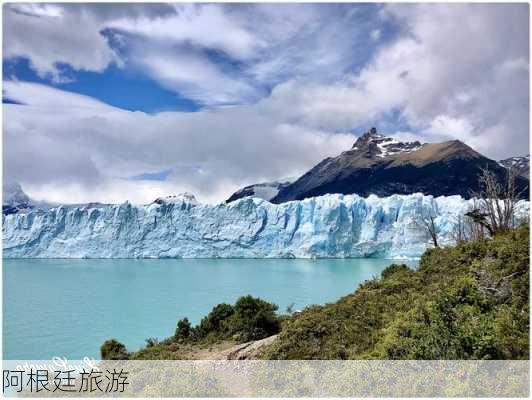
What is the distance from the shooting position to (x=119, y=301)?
19406mm

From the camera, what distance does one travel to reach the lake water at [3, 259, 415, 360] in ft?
40.2

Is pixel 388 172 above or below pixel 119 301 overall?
above

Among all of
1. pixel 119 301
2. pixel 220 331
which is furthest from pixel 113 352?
pixel 119 301

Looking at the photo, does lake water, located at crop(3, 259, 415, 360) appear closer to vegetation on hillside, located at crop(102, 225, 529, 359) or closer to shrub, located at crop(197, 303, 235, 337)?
shrub, located at crop(197, 303, 235, 337)

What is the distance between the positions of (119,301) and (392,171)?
71288 millimetres

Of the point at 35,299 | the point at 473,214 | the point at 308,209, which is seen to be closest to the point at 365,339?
the point at 473,214

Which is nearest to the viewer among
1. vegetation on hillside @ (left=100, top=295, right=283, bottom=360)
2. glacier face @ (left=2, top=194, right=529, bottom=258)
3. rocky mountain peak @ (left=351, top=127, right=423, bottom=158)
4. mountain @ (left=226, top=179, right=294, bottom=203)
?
vegetation on hillside @ (left=100, top=295, right=283, bottom=360)

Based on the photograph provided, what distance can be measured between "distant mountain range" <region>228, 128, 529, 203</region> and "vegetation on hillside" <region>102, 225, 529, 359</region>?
60805mm

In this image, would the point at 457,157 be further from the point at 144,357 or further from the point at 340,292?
the point at 144,357

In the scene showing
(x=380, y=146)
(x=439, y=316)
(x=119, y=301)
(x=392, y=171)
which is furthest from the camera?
(x=380, y=146)

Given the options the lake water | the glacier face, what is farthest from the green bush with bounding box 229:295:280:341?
the glacier face

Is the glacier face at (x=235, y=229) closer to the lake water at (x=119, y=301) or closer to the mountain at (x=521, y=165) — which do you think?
the mountain at (x=521, y=165)

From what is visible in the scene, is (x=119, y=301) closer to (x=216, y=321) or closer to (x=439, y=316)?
(x=216, y=321)

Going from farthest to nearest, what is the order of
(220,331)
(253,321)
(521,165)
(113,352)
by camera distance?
(521,165) → (220,331) → (253,321) → (113,352)
